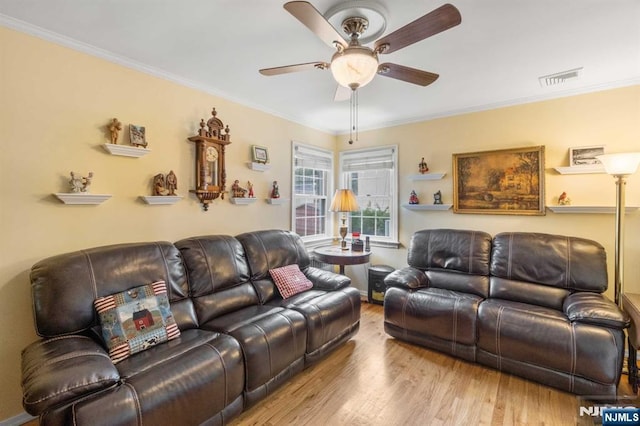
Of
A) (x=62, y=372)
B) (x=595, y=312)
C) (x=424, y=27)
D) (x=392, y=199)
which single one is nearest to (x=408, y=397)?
(x=595, y=312)

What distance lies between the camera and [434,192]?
3.89 m

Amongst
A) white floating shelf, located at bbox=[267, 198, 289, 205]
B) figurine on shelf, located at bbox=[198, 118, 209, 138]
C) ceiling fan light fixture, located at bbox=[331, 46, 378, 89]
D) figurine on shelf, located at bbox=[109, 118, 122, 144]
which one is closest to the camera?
ceiling fan light fixture, located at bbox=[331, 46, 378, 89]

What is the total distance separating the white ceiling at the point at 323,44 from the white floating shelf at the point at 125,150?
2.32ft

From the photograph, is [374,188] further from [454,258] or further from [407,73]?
[407,73]

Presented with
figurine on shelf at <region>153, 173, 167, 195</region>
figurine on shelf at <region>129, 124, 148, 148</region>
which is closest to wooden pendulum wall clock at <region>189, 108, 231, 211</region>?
figurine on shelf at <region>153, 173, 167, 195</region>

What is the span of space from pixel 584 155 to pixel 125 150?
4.26 metres

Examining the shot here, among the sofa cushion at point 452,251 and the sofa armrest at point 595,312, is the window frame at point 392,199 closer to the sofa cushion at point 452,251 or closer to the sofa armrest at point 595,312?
the sofa cushion at point 452,251

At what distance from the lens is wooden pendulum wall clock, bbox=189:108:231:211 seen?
2.89m

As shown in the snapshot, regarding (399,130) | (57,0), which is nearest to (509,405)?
(399,130)

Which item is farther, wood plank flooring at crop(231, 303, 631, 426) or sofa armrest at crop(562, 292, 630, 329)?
sofa armrest at crop(562, 292, 630, 329)

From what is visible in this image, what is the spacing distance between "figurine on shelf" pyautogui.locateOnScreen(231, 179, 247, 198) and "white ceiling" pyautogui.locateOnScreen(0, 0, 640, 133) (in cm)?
94

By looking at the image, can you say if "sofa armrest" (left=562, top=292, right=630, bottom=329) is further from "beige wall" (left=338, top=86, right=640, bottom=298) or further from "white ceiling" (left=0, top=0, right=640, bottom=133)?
"white ceiling" (left=0, top=0, right=640, bottom=133)

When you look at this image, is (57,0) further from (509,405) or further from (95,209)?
(509,405)

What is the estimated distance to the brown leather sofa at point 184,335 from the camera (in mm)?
1395
